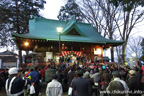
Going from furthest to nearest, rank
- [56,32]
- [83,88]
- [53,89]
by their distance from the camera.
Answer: [56,32], [53,89], [83,88]

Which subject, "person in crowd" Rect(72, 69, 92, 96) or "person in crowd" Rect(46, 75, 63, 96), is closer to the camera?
"person in crowd" Rect(72, 69, 92, 96)

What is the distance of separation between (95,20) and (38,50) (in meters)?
12.0

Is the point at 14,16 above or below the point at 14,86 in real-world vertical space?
above

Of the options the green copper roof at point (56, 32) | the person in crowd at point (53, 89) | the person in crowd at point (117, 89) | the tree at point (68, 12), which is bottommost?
the person in crowd at point (53, 89)

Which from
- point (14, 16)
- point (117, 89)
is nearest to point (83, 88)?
point (117, 89)

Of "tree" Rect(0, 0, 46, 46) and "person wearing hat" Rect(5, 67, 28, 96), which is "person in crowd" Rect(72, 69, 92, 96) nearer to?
"person wearing hat" Rect(5, 67, 28, 96)

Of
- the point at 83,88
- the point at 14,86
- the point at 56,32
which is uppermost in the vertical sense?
the point at 56,32

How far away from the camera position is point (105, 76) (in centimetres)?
655

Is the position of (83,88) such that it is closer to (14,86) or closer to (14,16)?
(14,86)

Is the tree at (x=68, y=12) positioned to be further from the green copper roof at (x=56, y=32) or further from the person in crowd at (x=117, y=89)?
the person in crowd at (x=117, y=89)

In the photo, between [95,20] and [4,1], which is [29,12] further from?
[95,20]

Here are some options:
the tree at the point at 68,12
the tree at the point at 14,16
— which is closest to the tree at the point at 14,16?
the tree at the point at 14,16

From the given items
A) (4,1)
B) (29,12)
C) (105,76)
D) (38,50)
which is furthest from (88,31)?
(105,76)

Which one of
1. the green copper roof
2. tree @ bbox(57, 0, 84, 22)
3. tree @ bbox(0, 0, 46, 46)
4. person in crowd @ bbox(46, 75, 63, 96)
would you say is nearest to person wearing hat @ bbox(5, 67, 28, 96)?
person in crowd @ bbox(46, 75, 63, 96)
